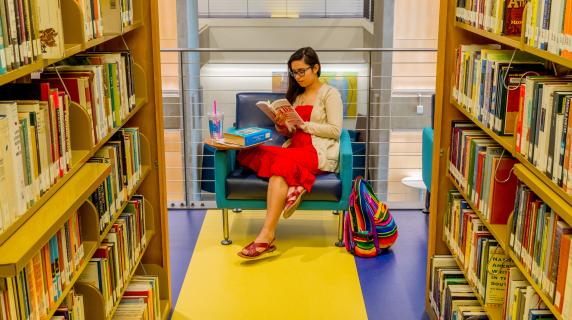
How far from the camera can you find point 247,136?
4281 millimetres

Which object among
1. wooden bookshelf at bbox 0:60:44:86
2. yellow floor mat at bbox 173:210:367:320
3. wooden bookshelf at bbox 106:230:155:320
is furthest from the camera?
yellow floor mat at bbox 173:210:367:320

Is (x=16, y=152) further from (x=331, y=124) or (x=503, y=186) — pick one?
(x=331, y=124)

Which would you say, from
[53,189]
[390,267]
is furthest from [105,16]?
[390,267]

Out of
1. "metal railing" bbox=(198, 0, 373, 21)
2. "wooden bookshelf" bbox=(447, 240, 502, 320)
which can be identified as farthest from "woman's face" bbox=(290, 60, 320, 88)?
"metal railing" bbox=(198, 0, 373, 21)

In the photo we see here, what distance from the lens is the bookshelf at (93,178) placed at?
1744 millimetres

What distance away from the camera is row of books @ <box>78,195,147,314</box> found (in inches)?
103

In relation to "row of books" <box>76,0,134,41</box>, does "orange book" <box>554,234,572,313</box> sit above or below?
below

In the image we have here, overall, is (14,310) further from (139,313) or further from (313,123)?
(313,123)

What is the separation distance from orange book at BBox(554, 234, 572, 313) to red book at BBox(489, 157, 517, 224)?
0.70m

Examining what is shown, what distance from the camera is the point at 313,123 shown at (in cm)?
446

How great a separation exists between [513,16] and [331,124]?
1.97m

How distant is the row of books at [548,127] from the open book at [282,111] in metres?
2.09

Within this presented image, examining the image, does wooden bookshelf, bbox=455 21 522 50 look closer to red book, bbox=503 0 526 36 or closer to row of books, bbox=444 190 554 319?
red book, bbox=503 0 526 36

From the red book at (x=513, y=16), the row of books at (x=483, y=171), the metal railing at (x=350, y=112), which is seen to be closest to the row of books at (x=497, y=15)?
the red book at (x=513, y=16)
